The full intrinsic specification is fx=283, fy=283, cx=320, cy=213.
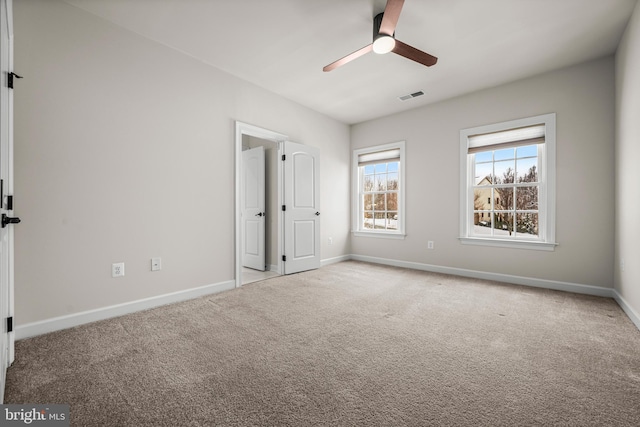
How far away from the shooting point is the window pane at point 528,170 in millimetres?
3776

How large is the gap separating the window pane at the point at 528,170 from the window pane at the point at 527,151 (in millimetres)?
67

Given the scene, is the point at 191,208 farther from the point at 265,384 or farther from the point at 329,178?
the point at 329,178

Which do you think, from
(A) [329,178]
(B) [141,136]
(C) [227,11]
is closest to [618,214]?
(A) [329,178]

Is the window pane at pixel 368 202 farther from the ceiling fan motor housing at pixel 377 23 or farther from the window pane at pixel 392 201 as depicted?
the ceiling fan motor housing at pixel 377 23

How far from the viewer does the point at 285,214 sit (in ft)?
14.2

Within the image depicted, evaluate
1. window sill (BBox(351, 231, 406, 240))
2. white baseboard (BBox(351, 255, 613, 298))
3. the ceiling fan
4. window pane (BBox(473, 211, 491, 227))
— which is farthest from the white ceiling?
white baseboard (BBox(351, 255, 613, 298))

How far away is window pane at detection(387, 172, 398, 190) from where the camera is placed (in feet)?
16.9

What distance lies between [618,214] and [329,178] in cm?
379

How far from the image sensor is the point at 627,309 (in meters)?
2.68

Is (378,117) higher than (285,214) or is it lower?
higher

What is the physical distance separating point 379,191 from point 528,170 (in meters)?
2.29

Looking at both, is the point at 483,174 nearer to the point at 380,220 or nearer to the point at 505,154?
the point at 505,154

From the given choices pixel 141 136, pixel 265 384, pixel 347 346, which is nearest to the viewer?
pixel 265 384

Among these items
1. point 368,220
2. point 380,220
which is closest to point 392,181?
point 380,220
